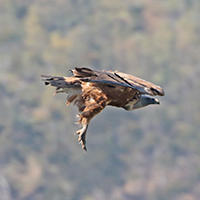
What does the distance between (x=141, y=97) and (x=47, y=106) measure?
8229 centimetres

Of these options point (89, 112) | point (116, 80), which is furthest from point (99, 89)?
point (116, 80)

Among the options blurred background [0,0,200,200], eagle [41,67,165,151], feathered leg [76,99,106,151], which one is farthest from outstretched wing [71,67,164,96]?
blurred background [0,0,200,200]

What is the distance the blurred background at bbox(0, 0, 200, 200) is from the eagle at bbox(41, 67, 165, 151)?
246ft

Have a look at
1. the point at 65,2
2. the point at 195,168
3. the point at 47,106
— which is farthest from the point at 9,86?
the point at 195,168

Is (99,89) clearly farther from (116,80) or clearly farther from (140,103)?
(140,103)

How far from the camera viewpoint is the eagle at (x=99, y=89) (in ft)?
40.0

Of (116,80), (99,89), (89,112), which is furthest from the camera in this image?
(89,112)

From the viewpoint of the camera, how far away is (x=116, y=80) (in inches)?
478

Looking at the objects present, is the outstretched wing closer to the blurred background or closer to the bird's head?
the bird's head

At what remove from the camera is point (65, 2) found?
11275cm

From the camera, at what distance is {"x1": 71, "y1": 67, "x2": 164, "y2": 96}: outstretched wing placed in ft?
39.2

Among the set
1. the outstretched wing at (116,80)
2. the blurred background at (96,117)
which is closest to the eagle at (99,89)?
the outstretched wing at (116,80)

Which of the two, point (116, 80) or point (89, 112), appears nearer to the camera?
point (116, 80)

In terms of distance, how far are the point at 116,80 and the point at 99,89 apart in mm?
837
